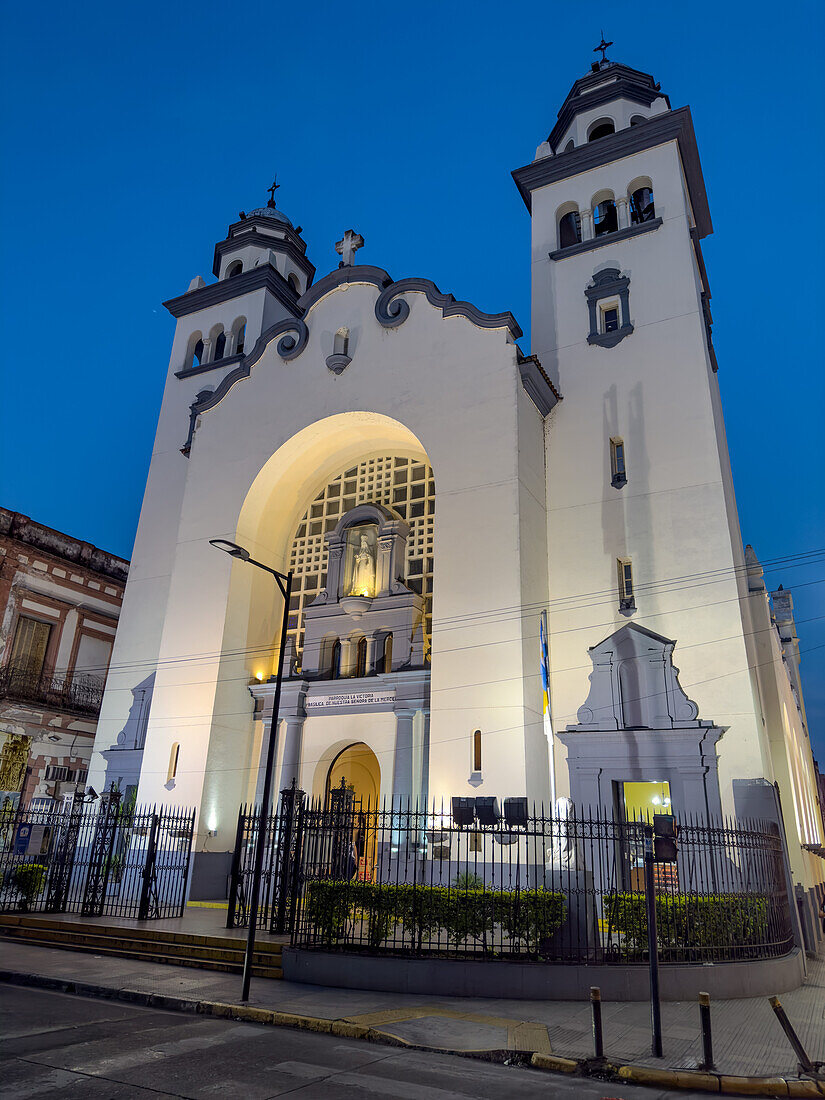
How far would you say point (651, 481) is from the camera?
21.8m

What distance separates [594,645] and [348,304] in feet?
46.3

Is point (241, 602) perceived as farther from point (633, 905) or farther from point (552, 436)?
point (633, 905)

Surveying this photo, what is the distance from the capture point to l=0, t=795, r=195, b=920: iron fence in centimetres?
1800

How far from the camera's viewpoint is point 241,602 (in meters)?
25.7

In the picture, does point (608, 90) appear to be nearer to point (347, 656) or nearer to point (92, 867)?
point (347, 656)

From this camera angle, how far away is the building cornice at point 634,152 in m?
25.6

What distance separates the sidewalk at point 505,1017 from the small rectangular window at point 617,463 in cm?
1292

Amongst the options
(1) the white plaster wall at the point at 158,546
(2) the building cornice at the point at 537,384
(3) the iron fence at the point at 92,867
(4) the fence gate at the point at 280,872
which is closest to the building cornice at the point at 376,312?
(2) the building cornice at the point at 537,384

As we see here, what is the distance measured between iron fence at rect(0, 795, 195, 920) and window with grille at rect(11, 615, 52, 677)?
932 cm

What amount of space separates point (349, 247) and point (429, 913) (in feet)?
73.9

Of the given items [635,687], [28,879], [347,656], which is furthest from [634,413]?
[28,879]

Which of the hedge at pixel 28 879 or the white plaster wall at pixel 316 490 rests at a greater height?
the white plaster wall at pixel 316 490

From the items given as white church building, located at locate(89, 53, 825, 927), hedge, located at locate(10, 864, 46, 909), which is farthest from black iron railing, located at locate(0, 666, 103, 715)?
hedge, located at locate(10, 864, 46, 909)

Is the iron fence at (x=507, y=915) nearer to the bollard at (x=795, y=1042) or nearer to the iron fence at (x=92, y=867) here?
the bollard at (x=795, y=1042)
